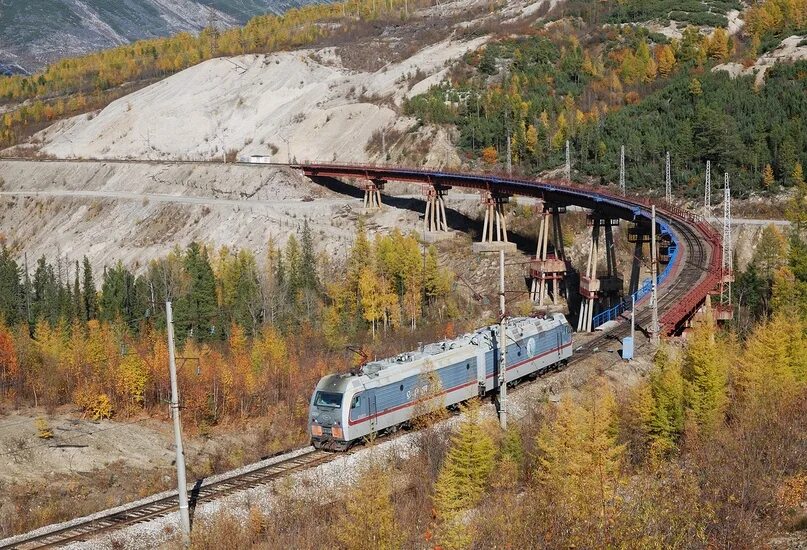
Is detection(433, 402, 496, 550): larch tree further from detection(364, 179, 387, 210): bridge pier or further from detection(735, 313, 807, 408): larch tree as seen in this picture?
detection(364, 179, 387, 210): bridge pier

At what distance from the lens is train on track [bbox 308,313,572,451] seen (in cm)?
3659

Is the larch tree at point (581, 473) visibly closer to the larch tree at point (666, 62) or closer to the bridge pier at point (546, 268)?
the bridge pier at point (546, 268)

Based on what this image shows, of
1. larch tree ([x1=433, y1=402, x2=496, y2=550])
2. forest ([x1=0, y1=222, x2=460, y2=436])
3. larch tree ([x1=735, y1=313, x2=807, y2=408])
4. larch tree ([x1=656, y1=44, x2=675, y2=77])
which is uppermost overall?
larch tree ([x1=656, y1=44, x2=675, y2=77])

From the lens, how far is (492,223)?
94125mm

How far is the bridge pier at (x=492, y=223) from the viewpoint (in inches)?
3622

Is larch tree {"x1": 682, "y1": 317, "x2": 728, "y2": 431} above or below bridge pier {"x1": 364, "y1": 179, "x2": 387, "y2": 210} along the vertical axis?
below

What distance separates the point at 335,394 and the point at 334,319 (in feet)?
140

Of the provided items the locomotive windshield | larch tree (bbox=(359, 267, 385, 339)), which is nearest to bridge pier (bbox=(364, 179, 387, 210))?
larch tree (bbox=(359, 267, 385, 339))

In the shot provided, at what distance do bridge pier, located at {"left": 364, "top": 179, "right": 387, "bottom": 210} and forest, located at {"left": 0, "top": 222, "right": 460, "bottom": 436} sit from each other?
1169cm

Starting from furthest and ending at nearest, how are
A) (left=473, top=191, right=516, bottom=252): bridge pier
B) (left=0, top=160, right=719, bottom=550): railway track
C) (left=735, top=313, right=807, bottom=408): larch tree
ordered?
(left=473, top=191, right=516, bottom=252): bridge pier
(left=735, top=313, right=807, bottom=408): larch tree
(left=0, top=160, right=719, bottom=550): railway track

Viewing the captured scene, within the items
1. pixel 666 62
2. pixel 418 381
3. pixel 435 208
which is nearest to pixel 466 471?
pixel 418 381

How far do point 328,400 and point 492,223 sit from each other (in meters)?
59.6

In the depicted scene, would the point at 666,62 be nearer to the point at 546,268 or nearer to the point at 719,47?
the point at 719,47

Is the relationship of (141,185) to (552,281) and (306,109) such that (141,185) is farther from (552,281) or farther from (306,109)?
(552,281)
